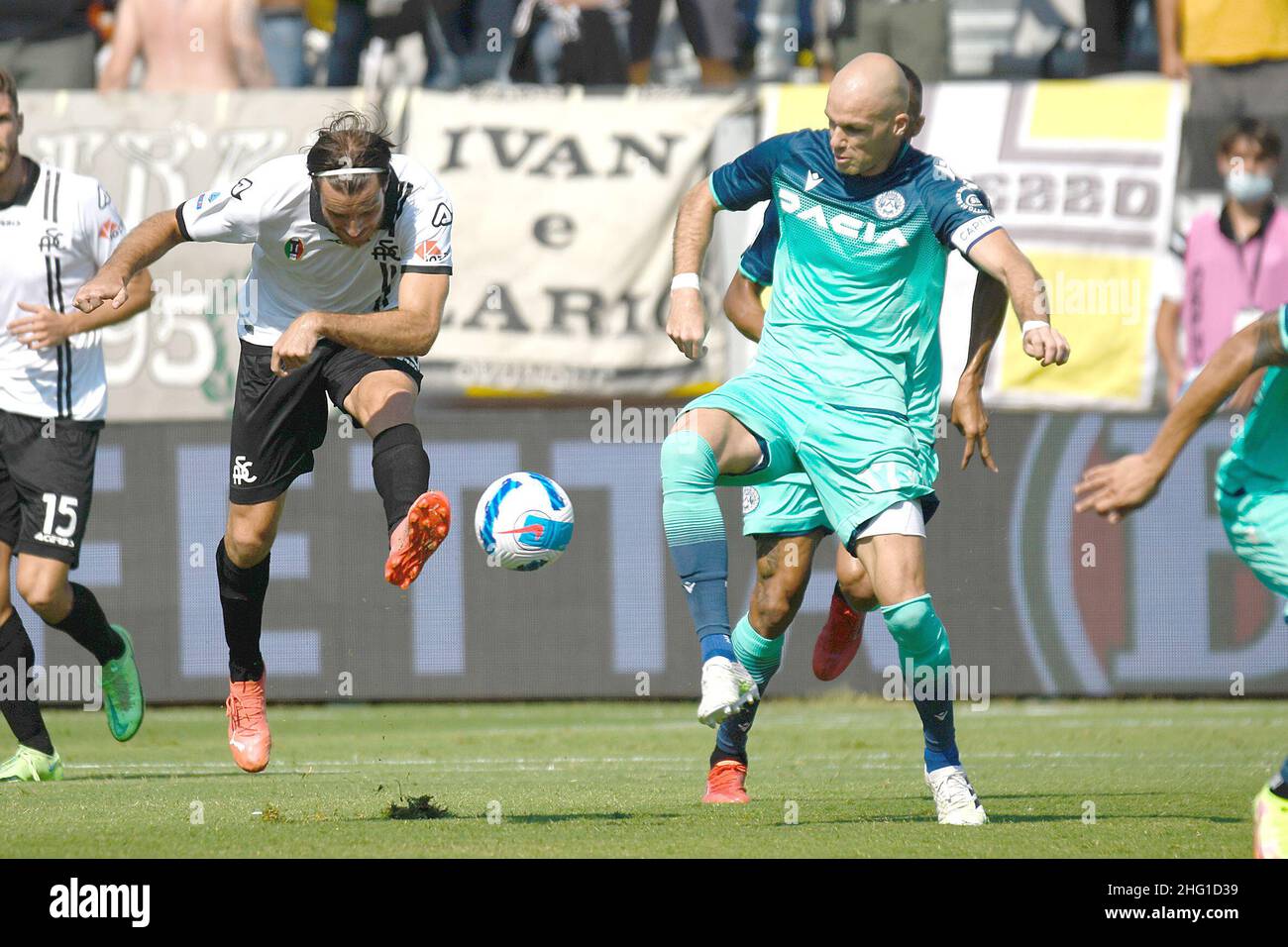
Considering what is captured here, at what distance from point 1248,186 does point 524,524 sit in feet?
25.6

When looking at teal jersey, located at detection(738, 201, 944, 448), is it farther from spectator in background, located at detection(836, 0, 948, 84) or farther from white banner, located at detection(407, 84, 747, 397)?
spectator in background, located at detection(836, 0, 948, 84)

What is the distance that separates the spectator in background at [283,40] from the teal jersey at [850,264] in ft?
27.1

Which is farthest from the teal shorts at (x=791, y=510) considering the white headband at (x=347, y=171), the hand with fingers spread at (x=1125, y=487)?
the hand with fingers spread at (x=1125, y=487)

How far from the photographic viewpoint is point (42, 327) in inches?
360

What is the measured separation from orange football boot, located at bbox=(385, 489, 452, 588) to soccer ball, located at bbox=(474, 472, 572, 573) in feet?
1.25

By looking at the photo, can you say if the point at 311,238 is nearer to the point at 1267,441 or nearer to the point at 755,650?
the point at 755,650

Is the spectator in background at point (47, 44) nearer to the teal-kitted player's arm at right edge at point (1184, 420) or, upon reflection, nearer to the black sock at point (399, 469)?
the black sock at point (399, 469)

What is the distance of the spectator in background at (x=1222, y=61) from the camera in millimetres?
13938

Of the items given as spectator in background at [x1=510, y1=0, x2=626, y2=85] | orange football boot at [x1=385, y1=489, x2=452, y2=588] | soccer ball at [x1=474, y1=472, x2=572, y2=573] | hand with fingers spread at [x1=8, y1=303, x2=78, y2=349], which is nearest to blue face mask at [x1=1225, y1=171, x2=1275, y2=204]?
spectator in background at [x1=510, y1=0, x2=626, y2=85]

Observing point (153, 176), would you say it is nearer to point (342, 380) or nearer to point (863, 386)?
point (342, 380)

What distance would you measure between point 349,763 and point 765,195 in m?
4.09

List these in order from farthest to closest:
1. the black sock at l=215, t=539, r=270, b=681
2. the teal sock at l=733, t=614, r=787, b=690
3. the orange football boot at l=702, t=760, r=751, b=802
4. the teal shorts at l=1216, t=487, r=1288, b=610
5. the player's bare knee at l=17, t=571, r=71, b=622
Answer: the player's bare knee at l=17, t=571, r=71, b=622, the black sock at l=215, t=539, r=270, b=681, the teal sock at l=733, t=614, r=787, b=690, the orange football boot at l=702, t=760, r=751, b=802, the teal shorts at l=1216, t=487, r=1288, b=610

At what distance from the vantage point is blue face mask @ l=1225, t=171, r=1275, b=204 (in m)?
13.5
